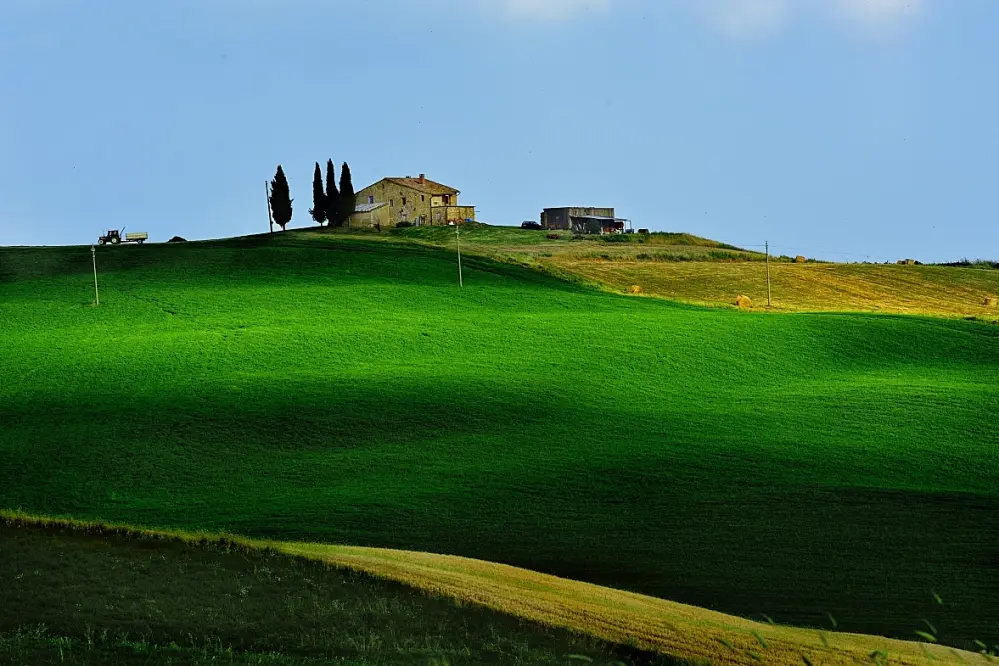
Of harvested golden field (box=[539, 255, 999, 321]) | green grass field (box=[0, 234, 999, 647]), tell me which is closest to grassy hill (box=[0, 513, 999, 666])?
green grass field (box=[0, 234, 999, 647])

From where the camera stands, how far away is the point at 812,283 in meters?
69.2

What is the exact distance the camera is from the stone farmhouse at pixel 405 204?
111625mm

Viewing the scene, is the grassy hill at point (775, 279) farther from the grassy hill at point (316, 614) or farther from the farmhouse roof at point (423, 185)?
the grassy hill at point (316, 614)

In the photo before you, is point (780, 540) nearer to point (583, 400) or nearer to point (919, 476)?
point (919, 476)

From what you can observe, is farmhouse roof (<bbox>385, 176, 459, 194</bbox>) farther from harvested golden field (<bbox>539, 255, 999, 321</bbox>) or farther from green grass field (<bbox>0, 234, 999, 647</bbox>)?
green grass field (<bbox>0, 234, 999, 647</bbox>)

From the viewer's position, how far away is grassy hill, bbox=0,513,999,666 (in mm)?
9273

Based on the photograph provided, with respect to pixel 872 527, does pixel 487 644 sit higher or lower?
higher

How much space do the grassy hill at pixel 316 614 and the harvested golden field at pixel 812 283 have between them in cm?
4782

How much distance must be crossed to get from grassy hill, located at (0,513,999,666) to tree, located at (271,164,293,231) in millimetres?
88466

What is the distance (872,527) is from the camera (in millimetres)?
22219

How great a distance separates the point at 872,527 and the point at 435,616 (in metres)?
13.1

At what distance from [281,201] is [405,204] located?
1419cm

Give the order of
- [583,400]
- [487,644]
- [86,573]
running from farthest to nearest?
[583,400] → [86,573] → [487,644]

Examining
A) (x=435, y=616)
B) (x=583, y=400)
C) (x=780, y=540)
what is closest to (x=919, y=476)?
(x=780, y=540)
